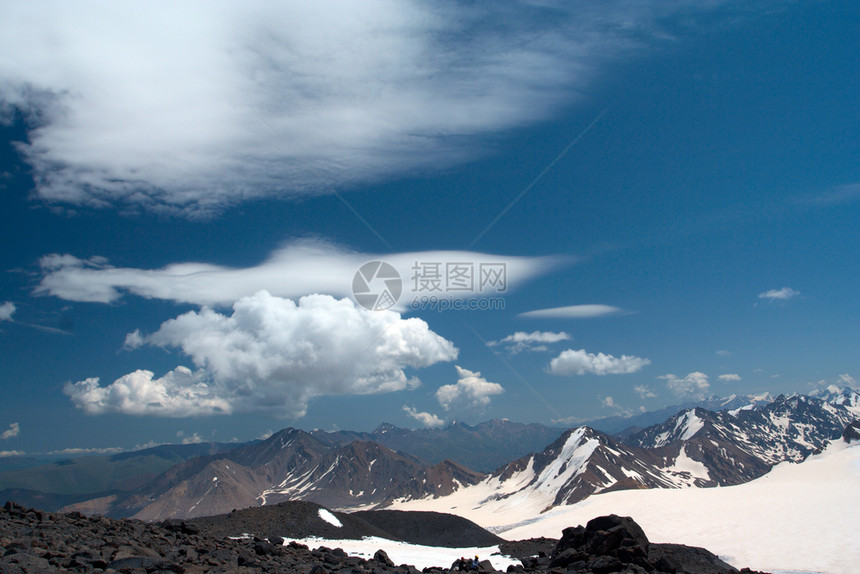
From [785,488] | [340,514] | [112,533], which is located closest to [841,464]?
[785,488]

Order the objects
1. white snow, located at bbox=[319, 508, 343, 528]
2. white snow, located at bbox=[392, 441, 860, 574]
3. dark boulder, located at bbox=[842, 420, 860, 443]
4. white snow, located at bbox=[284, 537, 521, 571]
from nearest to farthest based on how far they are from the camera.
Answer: white snow, located at bbox=[284, 537, 521, 571]
white snow, located at bbox=[319, 508, 343, 528]
white snow, located at bbox=[392, 441, 860, 574]
dark boulder, located at bbox=[842, 420, 860, 443]

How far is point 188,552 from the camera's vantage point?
19.6 m

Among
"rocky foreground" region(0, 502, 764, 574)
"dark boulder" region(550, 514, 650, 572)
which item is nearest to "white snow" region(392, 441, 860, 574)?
"rocky foreground" region(0, 502, 764, 574)

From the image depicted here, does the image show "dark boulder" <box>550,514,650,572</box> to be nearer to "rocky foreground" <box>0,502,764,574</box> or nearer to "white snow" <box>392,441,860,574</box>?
"rocky foreground" <box>0,502,764,574</box>

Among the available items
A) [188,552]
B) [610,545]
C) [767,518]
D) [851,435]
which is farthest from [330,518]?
[851,435]

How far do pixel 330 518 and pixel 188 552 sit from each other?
107 feet

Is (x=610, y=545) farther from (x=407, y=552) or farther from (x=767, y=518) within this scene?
(x=767, y=518)

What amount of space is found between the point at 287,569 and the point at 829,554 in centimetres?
7189

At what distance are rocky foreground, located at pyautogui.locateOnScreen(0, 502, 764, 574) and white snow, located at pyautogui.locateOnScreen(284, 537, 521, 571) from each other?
22.3ft

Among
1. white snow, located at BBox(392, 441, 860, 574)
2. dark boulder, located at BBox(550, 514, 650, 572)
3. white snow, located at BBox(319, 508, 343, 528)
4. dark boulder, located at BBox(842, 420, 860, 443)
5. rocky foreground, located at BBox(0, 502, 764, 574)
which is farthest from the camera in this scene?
dark boulder, located at BBox(842, 420, 860, 443)

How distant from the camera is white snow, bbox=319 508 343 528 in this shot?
1907 inches

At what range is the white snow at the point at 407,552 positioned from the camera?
3422 cm

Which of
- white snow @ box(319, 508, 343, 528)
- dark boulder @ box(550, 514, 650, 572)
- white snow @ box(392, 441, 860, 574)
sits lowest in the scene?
white snow @ box(392, 441, 860, 574)

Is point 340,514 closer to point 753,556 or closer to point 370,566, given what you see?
point 370,566
